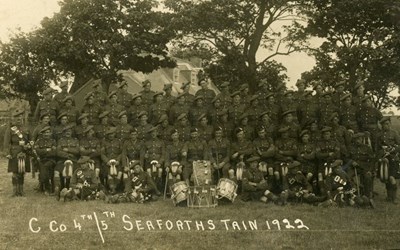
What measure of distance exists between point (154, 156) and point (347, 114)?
14.4 feet

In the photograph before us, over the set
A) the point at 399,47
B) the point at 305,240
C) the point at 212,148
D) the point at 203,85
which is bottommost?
the point at 305,240

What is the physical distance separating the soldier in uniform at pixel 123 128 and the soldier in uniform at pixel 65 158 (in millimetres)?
906

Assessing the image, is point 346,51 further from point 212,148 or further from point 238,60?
point 212,148

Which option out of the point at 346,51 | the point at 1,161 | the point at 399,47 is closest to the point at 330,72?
the point at 346,51

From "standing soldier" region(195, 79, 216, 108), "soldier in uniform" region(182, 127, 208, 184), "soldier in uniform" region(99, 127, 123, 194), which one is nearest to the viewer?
"soldier in uniform" region(99, 127, 123, 194)

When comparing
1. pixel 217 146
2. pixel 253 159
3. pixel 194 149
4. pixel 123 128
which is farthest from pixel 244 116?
pixel 123 128

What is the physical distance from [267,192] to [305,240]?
2721mm

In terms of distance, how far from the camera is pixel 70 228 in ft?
26.6

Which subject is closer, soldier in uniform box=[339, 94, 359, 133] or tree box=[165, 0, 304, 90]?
soldier in uniform box=[339, 94, 359, 133]

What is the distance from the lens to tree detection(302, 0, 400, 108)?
1529 centimetres

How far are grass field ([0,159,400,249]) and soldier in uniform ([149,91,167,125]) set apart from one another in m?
2.38

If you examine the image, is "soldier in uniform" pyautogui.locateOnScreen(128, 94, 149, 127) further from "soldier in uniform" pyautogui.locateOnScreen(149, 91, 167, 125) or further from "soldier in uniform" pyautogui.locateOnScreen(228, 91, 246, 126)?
"soldier in uniform" pyautogui.locateOnScreen(228, 91, 246, 126)

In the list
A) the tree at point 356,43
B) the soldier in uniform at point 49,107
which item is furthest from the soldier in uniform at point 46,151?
the tree at point 356,43

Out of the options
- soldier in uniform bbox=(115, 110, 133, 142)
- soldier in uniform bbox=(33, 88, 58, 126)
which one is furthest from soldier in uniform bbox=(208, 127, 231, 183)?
soldier in uniform bbox=(33, 88, 58, 126)
